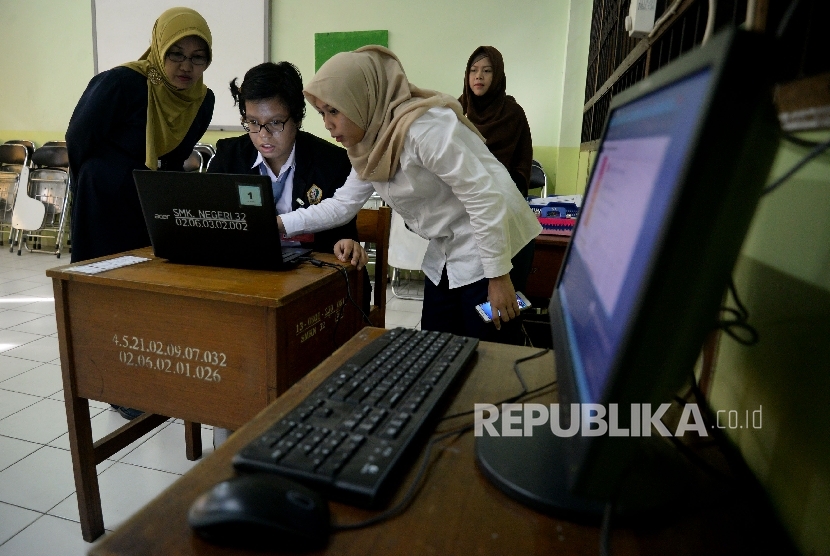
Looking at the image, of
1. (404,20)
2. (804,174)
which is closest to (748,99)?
(804,174)

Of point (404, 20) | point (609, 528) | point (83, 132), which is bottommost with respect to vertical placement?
point (609, 528)

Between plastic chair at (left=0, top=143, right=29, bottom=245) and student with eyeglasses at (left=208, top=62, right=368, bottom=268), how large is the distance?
14.7 feet

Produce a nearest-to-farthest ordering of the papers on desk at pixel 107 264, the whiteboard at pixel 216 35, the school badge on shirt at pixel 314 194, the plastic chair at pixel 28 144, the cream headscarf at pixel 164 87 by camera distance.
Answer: the papers on desk at pixel 107 264, the school badge on shirt at pixel 314 194, the cream headscarf at pixel 164 87, the whiteboard at pixel 216 35, the plastic chair at pixel 28 144

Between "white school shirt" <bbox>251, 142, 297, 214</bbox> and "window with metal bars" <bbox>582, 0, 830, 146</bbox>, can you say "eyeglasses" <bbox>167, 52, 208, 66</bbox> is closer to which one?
"white school shirt" <bbox>251, 142, 297, 214</bbox>

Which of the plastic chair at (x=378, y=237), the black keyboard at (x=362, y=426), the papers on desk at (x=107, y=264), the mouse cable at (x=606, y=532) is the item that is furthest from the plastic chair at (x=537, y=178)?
the mouse cable at (x=606, y=532)

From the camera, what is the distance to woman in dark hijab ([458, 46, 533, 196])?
2498 mm

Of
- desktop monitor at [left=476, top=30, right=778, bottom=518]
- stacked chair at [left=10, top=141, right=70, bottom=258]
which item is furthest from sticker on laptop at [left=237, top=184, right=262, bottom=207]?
stacked chair at [left=10, top=141, right=70, bottom=258]

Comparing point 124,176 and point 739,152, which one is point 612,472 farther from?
point 124,176

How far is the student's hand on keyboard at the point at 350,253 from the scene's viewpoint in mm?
1357

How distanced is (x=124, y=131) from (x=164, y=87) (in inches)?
8.1

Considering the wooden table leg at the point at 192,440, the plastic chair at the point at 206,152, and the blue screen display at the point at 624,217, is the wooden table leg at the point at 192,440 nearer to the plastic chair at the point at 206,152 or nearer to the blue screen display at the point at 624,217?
the blue screen display at the point at 624,217

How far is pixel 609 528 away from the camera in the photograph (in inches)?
15.2

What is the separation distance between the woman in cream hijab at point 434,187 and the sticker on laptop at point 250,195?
324mm

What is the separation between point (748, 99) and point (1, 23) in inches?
275
